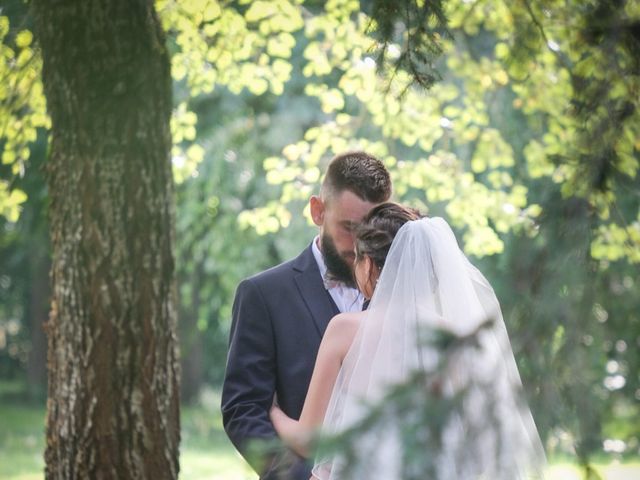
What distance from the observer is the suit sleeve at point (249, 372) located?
3.54 metres

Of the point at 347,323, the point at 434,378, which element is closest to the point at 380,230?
the point at 347,323

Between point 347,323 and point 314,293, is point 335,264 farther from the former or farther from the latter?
point 347,323

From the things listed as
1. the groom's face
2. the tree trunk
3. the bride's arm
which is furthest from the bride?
the tree trunk

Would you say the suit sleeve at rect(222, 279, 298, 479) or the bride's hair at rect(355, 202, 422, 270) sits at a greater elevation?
the bride's hair at rect(355, 202, 422, 270)

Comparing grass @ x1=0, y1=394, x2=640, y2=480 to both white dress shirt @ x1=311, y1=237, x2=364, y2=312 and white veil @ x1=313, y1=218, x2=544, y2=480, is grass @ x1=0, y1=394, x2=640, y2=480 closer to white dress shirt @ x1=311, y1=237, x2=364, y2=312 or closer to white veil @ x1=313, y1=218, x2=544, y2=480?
white dress shirt @ x1=311, y1=237, x2=364, y2=312

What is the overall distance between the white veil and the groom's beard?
1.79 feet

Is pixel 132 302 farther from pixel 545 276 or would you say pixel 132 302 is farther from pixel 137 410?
pixel 545 276

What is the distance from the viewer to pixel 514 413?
7.38 ft

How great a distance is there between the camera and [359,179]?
392 centimetres

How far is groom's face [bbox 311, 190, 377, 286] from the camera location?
3875 millimetres

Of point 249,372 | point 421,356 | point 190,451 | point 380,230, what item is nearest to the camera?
point 421,356

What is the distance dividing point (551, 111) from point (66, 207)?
3.73m

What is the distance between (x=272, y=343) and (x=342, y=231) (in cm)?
54

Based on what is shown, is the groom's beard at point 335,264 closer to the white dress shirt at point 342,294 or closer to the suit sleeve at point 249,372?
the white dress shirt at point 342,294
